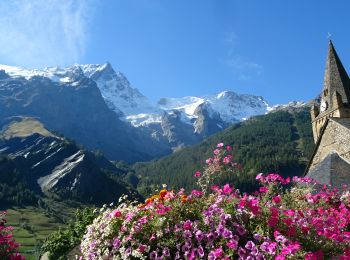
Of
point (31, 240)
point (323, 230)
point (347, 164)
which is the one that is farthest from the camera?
point (31, 240)

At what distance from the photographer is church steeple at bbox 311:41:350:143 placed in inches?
1721

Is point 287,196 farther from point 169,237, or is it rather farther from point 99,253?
point 99,253

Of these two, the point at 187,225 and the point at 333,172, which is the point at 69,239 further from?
the point at 333,172

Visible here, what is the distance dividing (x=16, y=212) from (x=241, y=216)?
184 meters

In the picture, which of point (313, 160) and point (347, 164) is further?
point (313, 160)

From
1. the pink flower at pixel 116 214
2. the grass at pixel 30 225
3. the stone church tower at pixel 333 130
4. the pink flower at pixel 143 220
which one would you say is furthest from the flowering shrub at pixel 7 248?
the grass at pixel 30 225

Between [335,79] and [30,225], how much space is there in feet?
444

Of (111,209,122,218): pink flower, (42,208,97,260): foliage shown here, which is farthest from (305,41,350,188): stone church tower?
(111,209,122,218): pink flower

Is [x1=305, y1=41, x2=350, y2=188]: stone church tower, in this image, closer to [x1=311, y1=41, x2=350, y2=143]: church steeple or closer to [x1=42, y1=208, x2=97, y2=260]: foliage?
[x1=311, y1=41, x2=350, y2=143]: church steeple

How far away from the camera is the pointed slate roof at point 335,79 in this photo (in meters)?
45.1

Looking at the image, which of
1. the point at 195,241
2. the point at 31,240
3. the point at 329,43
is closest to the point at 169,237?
the point at 195,241

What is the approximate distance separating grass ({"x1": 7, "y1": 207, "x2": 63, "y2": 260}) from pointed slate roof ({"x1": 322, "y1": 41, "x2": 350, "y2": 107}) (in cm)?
9199

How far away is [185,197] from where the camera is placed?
8742mm

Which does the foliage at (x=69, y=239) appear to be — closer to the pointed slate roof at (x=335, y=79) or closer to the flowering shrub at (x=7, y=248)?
the flowering shrub at (x=7, y=248)
